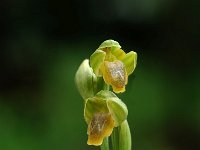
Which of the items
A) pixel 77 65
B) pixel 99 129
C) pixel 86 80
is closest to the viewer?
pixel 99 129

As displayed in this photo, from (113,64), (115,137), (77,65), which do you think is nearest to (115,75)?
(113,64)

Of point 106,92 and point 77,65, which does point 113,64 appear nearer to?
point 106,92

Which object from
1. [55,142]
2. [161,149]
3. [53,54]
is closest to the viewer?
[55,142]

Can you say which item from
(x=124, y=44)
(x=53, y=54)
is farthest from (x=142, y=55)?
(x=53, y=54)

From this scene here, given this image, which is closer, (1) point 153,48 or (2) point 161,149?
(2) point 161,149

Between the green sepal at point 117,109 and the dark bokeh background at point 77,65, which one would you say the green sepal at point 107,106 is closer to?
the green sepal at point 117,109

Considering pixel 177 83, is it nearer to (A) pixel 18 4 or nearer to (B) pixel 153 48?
(B) pixel 153 48
